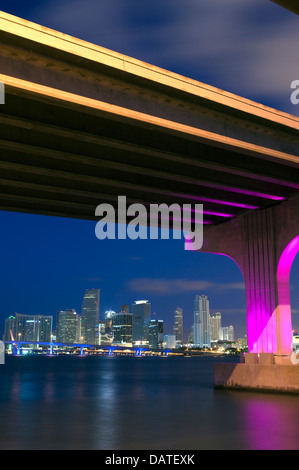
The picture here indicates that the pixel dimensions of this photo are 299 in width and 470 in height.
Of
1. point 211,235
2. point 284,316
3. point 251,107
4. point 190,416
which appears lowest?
point 190,416

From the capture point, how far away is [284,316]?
86.6 ft

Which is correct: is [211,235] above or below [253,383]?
above

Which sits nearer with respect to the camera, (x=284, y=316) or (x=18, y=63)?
(x=18, y=63)

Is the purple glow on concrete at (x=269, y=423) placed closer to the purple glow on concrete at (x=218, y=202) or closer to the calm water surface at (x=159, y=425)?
the calm water surface at (x=159, y=425)

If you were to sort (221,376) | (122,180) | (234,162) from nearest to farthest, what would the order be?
(234,162) < (122,180) < (221,376)

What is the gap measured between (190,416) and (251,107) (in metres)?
11.2

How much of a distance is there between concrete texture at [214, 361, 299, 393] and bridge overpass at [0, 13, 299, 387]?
65 cm

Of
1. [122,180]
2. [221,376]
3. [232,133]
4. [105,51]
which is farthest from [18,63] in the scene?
[221,376]

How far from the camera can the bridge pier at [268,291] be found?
2595 cm

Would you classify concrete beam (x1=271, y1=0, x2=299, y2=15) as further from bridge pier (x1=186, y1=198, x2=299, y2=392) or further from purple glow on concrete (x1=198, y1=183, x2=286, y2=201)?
bridge pier (x1=186, y1=198, x2=299, y2=392)

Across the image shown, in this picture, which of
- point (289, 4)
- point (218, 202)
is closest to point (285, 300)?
point (218, 202)

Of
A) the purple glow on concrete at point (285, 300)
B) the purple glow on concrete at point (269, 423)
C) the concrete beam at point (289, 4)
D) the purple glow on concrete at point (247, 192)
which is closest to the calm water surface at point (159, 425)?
the purple glow on concrete at point (269, 423)
